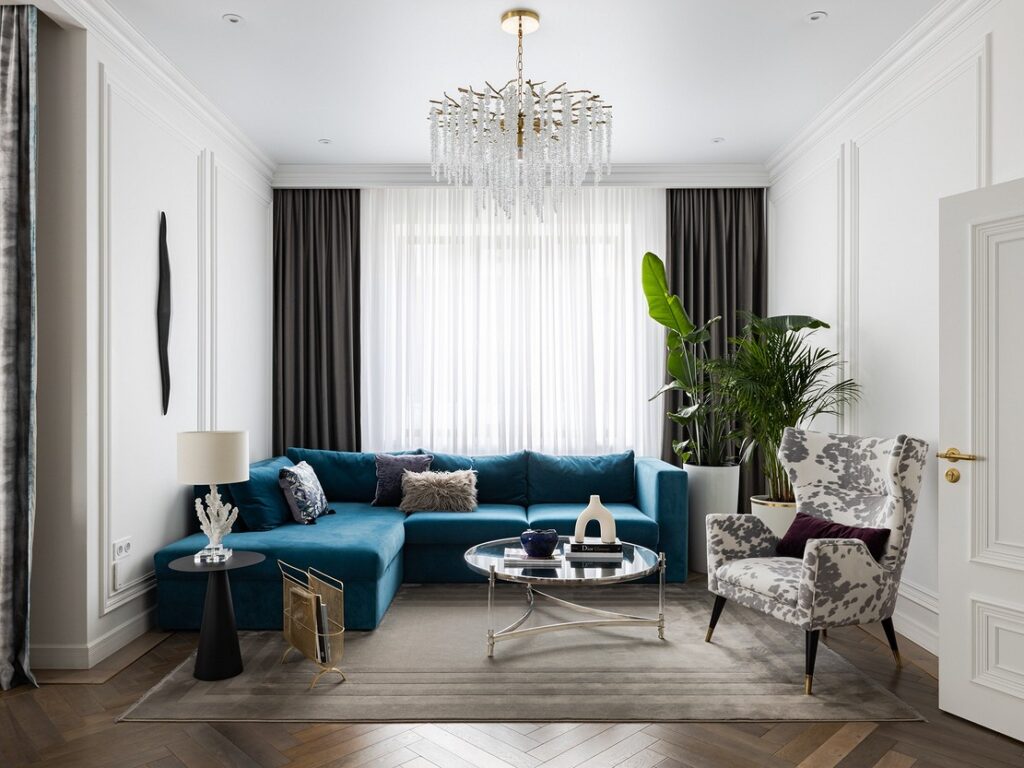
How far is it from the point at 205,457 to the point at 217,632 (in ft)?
2.38

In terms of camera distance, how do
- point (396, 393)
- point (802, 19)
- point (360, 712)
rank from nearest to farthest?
1. point (360, 712)
2. point (802, 19)
3. point (396, 393)

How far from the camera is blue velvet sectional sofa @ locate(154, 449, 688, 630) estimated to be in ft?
12.3

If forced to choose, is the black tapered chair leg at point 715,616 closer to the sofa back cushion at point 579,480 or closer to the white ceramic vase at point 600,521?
the white ceramic vase at point 600,521

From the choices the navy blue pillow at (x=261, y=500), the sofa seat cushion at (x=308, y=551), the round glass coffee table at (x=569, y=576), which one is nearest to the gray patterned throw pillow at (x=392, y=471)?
the navy blue pillow at (x=261, y=500)

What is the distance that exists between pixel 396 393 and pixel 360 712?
3157 millimetres

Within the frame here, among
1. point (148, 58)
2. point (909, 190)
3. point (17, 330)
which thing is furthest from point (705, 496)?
point (148, 58)

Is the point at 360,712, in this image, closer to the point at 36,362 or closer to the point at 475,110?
the point at 36,362

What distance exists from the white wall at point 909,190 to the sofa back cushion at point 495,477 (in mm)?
2105

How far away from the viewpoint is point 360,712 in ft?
9.13

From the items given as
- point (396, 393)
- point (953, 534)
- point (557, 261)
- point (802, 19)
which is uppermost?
point (802, 19)

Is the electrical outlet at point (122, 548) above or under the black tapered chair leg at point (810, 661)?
above

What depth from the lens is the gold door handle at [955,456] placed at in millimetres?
2744

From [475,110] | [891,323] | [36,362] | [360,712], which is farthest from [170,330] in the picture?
[891,323]

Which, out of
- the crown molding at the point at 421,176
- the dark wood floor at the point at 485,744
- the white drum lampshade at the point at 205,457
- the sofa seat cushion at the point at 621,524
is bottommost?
the dark wood floor at the point at 485,744
